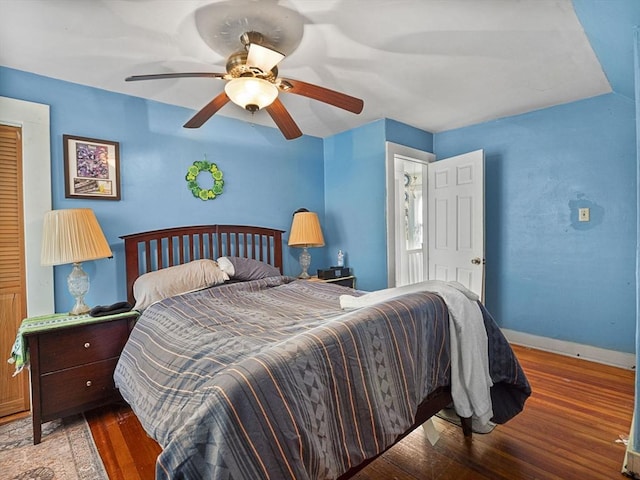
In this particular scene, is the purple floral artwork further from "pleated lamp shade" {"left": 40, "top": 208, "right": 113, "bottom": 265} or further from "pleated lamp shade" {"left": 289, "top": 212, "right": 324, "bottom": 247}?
"pleated lamp shade" {"left": 289, "top": 212, "right": 324, "bottom": 247}

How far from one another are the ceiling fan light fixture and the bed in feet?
4.15

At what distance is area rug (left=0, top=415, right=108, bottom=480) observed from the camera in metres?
1.67

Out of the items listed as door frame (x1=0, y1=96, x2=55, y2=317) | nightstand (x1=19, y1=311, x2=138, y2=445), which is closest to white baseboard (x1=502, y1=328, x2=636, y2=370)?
nightstand (x1=19, y1=311, x2=138, y2=445)

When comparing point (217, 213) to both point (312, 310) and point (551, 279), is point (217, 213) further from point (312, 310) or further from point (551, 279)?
point (551, 279)

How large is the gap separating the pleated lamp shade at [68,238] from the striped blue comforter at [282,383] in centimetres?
74

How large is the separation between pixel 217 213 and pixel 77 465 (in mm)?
2129

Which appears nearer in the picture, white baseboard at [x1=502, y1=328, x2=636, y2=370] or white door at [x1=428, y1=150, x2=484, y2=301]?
white baseboard at [x1=502, y1=328, x2=636, y2=370]

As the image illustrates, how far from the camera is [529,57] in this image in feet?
7.27

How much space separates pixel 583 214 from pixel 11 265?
4824mm

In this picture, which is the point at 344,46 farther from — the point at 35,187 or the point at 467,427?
the point at 467,427

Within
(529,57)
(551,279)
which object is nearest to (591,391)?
(551,279)

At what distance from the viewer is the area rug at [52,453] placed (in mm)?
1669

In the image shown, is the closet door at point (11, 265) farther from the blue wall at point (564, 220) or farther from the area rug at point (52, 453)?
the blue wall at point (564, 220)

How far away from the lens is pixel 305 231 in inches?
137
